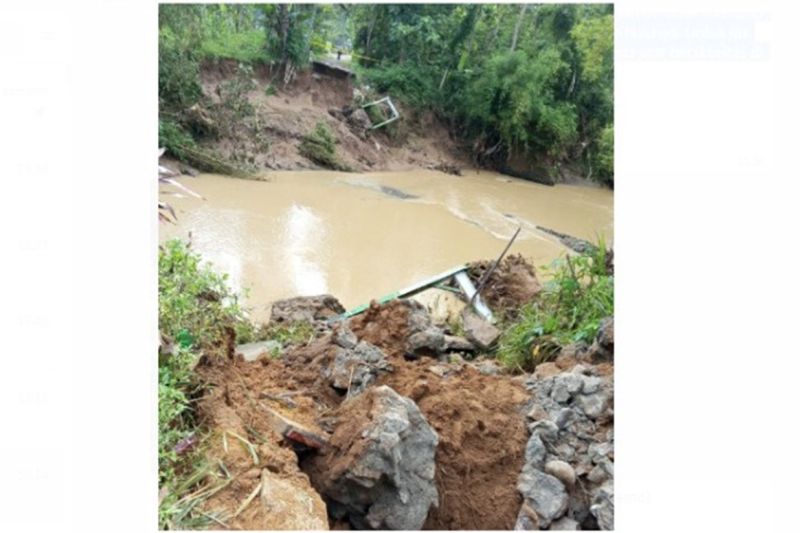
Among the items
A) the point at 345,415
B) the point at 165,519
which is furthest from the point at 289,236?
the point at 165,519

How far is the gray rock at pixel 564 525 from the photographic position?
7.30ft

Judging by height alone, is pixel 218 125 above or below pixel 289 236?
above

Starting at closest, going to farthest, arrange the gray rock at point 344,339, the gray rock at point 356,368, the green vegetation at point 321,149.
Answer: the gray rock at point 356,368 < the gray rock at point 344,339 < the green vegetation at point 321,149

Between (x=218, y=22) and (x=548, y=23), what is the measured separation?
8.83m

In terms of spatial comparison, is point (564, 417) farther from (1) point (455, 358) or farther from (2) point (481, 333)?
(2) point (481, 333)

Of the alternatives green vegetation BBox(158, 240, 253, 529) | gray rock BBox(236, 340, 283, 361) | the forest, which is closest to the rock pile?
green vegetation BBox(158, 240, 253, 529)

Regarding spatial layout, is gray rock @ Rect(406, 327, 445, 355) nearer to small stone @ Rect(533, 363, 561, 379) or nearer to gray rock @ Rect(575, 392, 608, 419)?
small stone @ Rect(533, 363, 561, 379)

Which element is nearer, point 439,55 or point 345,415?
point 345,415

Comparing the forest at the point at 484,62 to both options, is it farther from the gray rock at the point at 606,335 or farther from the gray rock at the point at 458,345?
the gray rock at the point at 606,335

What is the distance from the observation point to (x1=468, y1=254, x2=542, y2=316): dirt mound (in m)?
5.34

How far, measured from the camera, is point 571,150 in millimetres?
17406

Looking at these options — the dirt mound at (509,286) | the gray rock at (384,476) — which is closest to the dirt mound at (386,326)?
the gray rock at (384,476)

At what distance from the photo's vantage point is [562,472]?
93.0 inches
